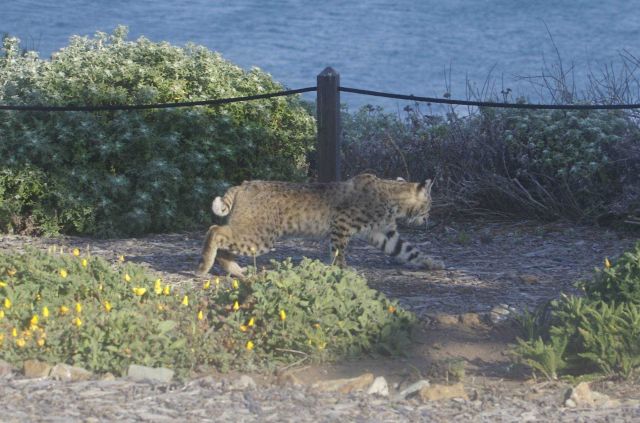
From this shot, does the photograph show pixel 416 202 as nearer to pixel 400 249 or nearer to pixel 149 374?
pixel 400 249

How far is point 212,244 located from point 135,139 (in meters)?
2.38

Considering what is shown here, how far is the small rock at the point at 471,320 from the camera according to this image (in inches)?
281

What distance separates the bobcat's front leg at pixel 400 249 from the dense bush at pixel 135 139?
6.76 ft

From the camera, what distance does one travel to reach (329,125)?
1027 centimetres

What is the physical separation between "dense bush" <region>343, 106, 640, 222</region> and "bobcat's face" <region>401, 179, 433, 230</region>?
1.69 metres

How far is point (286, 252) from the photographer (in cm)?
1001

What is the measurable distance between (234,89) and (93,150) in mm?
1543

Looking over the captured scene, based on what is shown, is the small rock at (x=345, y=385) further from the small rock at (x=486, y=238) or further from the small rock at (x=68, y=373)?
the small rock at (x=486, y=238)

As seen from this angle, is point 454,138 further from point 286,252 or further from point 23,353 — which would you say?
point 23,353

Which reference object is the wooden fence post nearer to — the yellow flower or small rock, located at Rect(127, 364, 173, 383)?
the yellow flower

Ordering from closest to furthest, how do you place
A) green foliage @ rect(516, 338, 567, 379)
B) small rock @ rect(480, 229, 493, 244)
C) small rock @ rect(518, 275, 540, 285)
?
green foliage @ rect(516, 338, 567, 379), small rock @ rect(518, 275, 540, 285), small rock @ rect(480, 229, 493, 244)

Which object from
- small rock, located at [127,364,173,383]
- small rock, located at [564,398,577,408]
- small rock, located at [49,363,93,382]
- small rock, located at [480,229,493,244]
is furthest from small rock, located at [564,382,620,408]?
small rock, located at [480,229,493,244]

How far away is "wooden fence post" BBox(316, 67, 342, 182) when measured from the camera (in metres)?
10.2

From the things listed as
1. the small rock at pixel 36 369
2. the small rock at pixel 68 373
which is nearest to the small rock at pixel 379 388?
the small rock at pixel 68 373
